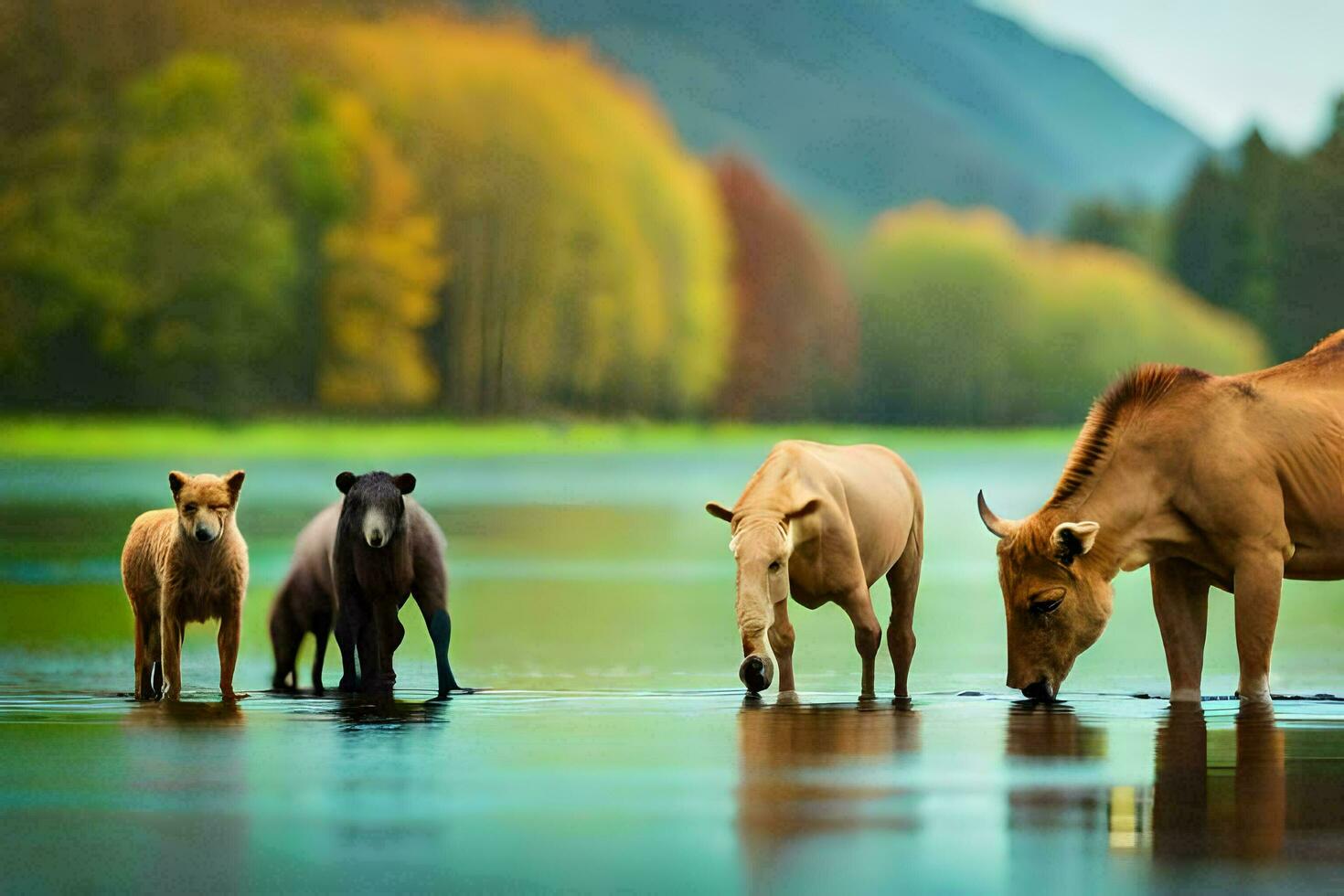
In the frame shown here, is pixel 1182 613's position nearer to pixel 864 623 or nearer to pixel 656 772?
pixel 864 623

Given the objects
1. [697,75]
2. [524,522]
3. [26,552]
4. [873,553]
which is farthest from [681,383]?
[873,553]

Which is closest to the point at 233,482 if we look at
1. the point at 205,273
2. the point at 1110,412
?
the point at 1110,412

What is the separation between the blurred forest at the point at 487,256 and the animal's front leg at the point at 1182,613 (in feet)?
239

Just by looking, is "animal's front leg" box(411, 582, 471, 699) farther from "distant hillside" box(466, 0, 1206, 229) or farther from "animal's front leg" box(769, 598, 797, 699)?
"distant hillside" box(466, 0, 1206, 229)

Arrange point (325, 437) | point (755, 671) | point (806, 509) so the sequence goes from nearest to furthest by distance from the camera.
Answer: point (755, 671) < point (806, 509) < point (325, 437)

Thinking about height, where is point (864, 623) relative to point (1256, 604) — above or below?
below

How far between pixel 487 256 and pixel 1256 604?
83.4 m

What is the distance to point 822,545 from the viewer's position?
12.8 m

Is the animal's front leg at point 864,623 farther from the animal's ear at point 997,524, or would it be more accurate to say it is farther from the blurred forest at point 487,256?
the blurred forest at point 487,256

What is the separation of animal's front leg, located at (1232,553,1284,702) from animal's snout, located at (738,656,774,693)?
259 cm

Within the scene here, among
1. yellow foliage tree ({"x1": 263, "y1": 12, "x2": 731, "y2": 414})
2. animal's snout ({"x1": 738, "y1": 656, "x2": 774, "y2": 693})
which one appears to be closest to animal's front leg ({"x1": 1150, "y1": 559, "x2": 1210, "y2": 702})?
animal's snout ({"x1": 738, "y1": 656, "x2": 774, "y2": 693})

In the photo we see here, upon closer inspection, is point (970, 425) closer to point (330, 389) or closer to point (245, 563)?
point (330, 389)

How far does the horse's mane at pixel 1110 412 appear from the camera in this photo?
12555 millimetres

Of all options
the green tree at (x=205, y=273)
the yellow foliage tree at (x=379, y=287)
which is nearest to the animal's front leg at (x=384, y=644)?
the green tree at (x=205, y=273)
